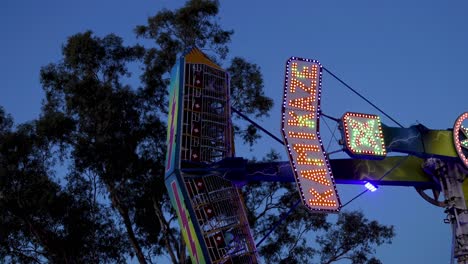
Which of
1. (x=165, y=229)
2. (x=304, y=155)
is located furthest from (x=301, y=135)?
(x=165, y=229)

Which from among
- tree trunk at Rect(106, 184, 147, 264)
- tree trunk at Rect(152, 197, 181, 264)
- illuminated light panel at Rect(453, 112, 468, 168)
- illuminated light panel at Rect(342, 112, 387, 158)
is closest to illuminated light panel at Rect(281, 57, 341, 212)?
illuminated light panel at Rect(342, 112, 387, 158)

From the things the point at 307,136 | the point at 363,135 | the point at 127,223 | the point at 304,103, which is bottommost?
the point at 363,135

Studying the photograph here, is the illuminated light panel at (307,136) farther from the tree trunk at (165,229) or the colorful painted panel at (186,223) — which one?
the tree trunk at (165,229)

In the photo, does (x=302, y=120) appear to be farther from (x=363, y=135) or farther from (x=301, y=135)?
(x=363, y=135)

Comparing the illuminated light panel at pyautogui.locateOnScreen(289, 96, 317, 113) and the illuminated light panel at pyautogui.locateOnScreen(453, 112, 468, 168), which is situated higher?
the illuminated light panel at pyautogui.locateOnScreen(289, 96, 317, 113)

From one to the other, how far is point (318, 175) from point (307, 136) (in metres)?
1.24

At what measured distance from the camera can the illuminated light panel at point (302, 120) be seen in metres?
19.0

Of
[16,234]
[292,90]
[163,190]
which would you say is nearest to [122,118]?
[163,190]

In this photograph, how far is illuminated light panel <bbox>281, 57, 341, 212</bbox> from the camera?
718 inches

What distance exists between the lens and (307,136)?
19062mm

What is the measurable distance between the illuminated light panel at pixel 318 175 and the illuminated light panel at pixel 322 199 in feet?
1.05

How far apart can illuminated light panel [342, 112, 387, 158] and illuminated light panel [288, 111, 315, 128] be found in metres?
1.18

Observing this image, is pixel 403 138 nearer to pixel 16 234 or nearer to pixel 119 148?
pixel 119 148

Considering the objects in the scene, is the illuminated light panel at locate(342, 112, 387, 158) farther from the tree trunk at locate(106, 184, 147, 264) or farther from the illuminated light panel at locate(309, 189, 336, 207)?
the tree trunk at locate(106, 184, 147, 264)
